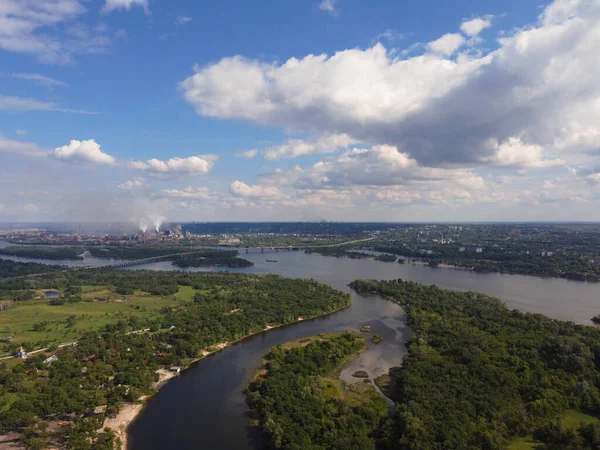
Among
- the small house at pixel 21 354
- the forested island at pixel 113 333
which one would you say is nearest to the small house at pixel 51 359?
the forested island at pixel 113 333

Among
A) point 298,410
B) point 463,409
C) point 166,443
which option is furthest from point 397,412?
point 166,443

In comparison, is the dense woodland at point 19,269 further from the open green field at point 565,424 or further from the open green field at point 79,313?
the open green field at point 565,424

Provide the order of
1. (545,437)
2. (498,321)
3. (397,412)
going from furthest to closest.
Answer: (498,321)
(397,412)
(545,437)

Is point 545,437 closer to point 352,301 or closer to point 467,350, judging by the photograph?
point 467,350

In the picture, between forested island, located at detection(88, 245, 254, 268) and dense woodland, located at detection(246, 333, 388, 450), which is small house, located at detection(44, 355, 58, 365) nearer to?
dense woodland, located at detection(246, 333, 388, 450)

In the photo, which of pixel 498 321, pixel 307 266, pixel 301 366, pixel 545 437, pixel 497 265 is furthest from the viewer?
pixel 307 266
